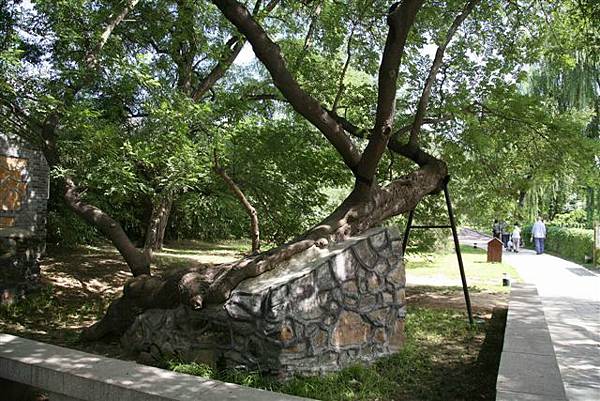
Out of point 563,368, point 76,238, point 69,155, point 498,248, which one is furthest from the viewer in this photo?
point 498,248

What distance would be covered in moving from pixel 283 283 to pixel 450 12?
599 cm

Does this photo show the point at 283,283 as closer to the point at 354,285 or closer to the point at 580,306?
the point at 354,285

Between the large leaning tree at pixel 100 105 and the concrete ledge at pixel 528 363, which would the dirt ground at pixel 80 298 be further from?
the concrete ledge at pixel 528 363

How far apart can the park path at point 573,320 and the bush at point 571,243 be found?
2329mm

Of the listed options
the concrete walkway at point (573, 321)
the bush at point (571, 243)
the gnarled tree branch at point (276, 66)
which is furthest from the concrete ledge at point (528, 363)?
the bush at point (571, 243)

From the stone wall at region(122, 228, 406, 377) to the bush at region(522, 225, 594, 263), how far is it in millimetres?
14051

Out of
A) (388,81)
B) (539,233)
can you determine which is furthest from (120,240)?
(539,233)

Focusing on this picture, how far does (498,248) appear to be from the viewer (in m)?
17.5

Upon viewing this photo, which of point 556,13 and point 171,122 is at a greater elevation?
point 556,13

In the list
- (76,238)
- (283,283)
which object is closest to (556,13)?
(283,283)

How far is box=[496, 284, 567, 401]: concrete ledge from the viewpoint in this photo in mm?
3799

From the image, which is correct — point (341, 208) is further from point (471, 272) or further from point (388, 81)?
point (471, 272)

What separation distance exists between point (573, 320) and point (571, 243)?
13.0 metres

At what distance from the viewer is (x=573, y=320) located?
25.1 feet
